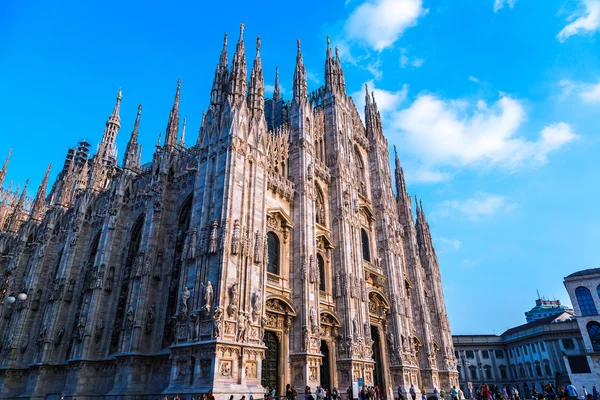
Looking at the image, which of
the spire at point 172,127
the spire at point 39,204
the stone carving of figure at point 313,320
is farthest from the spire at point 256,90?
the spire at point 39,204

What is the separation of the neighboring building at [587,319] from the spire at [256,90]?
4668cm

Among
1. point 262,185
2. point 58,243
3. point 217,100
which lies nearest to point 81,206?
point 58,243

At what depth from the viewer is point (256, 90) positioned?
84.7 ft

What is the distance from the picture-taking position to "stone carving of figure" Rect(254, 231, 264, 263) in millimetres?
19953

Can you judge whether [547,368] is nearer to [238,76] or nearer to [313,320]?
[313,320]

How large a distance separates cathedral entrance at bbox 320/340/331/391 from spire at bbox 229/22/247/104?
1605 cm

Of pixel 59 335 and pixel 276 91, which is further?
pixel 276 91

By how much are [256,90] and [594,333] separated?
4954 centimetres

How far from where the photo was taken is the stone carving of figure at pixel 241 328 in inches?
686

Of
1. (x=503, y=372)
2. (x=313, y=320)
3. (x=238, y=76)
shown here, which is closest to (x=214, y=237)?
(x=313, y=320)

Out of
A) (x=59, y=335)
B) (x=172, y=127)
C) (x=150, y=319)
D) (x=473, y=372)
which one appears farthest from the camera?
(x=473, y=372)

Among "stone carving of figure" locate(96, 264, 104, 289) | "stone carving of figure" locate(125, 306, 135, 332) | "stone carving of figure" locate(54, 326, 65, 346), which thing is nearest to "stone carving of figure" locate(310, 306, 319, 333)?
"stone carving of figure" locate(125, 306, 135, 332)

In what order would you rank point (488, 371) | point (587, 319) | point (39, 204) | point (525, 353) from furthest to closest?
point (488, 371) → point (525, 353) → point (587, 319) → point (39, 204)

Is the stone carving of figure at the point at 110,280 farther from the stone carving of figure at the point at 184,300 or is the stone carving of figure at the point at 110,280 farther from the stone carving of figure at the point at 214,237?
the stone carving of figure at the point at 214,237
